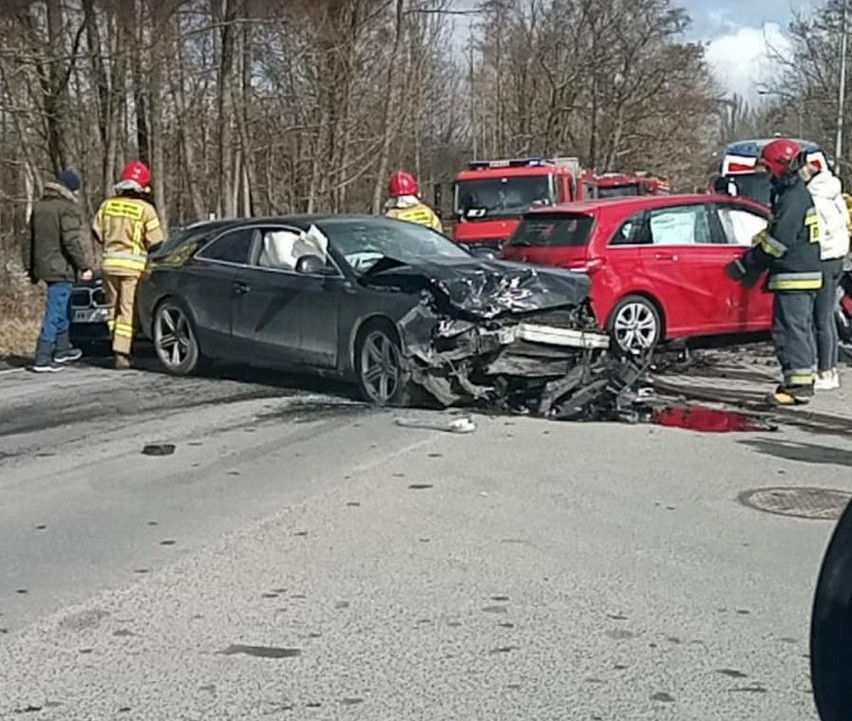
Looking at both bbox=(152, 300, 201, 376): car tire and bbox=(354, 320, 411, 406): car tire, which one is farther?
bbox=(152, 300, 201, 376): car tire

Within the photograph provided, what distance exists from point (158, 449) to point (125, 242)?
4675 millimetres

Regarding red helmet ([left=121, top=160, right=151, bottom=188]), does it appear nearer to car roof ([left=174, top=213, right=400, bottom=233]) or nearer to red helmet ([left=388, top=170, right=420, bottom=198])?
car roof ([left=174, top=213, right=400, bottom=233])

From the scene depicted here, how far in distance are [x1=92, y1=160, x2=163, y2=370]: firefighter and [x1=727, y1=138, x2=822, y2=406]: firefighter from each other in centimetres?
562

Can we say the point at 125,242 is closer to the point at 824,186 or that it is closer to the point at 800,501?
the point at 824,186

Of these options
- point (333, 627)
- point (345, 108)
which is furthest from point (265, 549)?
point (345, 108)

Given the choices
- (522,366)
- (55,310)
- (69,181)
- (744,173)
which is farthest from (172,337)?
(744,173)

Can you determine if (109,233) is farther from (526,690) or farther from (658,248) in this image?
(526,690)

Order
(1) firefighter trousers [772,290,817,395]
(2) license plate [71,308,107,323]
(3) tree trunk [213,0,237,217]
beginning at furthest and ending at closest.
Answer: (3) tree trunk [213,0,237,217], (2) license plate [71,308,107,323], (1) firefighter trousers [772,290,817,395]

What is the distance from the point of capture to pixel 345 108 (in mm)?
31062

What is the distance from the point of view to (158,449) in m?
8.65

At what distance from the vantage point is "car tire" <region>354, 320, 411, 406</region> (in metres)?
10.1

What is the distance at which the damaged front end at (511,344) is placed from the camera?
9867mm

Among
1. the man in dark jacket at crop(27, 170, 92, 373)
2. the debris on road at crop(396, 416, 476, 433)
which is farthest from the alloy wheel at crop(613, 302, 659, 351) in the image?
the man in dark jacket at crop(27, 170, 92, 373)

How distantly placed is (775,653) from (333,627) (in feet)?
5.16
